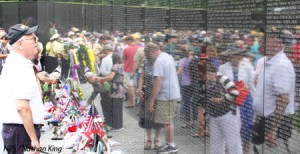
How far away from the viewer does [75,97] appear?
9047 millimetres

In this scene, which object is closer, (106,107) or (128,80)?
(128,80)

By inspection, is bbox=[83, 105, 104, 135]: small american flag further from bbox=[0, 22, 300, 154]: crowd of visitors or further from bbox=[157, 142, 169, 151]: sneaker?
bbox=[157, 142, 169, 151]: sneaker

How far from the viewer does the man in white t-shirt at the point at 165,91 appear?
5684mm

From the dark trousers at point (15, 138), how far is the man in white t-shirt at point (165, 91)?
62.8 inches

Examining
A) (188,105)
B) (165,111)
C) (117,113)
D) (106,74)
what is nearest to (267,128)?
(188,105)

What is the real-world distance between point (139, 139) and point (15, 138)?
239cm

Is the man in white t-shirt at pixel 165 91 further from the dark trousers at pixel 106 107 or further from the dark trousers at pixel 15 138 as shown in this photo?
the dark trousers at pixel 106 107

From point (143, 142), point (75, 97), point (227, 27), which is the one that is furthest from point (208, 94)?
point (75, 97)

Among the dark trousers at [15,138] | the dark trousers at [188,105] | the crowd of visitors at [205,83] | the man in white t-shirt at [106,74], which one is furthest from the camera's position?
the man in white t-shirt at [106,74]

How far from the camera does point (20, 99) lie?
4.54 m

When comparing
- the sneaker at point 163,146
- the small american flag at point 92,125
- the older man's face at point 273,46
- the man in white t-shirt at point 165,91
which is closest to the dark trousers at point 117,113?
the small american flag at point 92,125

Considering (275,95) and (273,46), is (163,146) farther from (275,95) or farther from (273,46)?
(273,46)

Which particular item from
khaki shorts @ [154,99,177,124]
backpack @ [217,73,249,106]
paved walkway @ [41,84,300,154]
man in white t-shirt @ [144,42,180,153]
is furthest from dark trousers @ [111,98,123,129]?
backpack @ [217,73,249,106]

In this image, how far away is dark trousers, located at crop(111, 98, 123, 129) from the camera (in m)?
7.65
